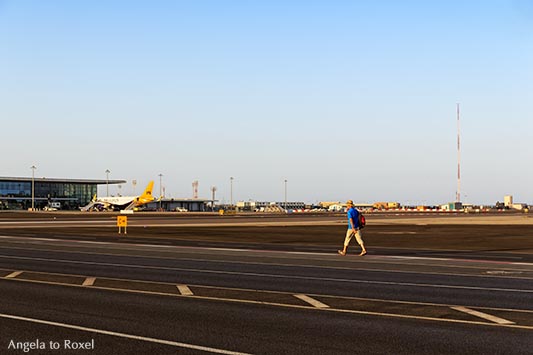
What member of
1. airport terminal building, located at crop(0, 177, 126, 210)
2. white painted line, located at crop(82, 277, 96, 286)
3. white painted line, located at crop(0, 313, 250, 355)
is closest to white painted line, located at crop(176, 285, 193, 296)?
white painted line, located at crop(82, 277, 96, 286)

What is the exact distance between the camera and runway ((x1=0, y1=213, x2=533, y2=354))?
966 cm

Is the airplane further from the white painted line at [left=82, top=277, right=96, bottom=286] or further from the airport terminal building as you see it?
the white painted line at [left=82, top=277, right=96, bottom=286]

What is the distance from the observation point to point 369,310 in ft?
41.4

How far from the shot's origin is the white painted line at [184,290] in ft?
48.3

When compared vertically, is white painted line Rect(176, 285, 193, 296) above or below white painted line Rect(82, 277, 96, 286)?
below

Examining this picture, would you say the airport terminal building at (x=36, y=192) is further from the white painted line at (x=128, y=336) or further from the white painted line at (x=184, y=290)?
the white painted line at (x=128, y=336)

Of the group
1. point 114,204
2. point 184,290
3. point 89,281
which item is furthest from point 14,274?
point 114,204

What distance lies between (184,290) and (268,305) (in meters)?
2.97

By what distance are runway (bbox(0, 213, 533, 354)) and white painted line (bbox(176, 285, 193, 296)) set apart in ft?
0.08

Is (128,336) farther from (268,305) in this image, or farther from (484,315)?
(484,315)

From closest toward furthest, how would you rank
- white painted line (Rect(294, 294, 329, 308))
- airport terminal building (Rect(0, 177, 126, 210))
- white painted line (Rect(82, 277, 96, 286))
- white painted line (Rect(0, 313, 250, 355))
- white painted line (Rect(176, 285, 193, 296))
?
white painted line (Rect(0, 313, 250, 355)), white painted line (Rect(294, 294, 329, 308)), white painted line (Rect(176, 285, 193, 296)), white painted line (Rect(82, 277, 96, 286)), airport terminal building (Rect(0, 177, 126, 210))

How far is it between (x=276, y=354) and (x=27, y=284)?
945cm

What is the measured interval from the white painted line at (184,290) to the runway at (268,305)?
0.08 feet

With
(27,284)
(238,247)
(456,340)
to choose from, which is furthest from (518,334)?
(238,247)
